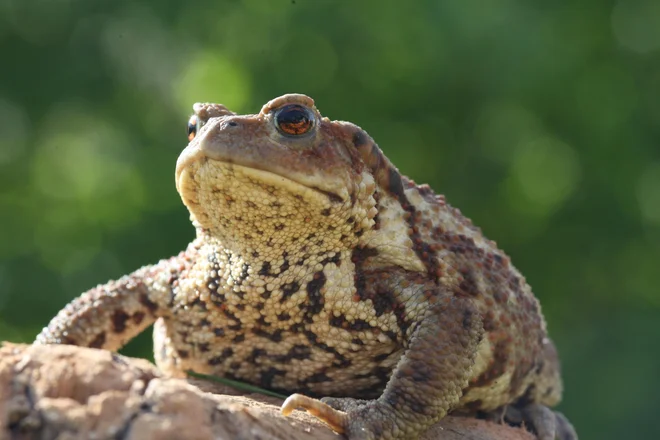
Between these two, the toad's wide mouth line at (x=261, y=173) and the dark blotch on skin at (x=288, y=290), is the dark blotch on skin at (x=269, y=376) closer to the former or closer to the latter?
the dark blotch on skin at (x=288, y=290)

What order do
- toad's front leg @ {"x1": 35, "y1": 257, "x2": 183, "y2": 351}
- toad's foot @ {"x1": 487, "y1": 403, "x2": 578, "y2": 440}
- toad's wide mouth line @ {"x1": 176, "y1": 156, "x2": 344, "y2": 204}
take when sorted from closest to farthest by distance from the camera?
toad's wide mouth line @ {"x1": 176, "y1": 156, "x2": 344, "y2": 204}, toad's front leg @ {"x1": 35, "y1": 257, "x2": 183, "y2": 351}, toad's foot @ {"x1": 487, "y1": 403, "x2": 578, "y2": 440}

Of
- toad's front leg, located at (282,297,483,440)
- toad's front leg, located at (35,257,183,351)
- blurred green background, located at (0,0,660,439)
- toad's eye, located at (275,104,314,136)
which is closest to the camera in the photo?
toad's front leg, located at (282,297,483,440)

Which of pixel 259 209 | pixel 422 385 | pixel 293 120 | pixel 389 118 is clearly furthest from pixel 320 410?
pixel 389 118

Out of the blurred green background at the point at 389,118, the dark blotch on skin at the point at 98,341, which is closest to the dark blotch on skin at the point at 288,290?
the dark blotch on skin at the point at 98,341

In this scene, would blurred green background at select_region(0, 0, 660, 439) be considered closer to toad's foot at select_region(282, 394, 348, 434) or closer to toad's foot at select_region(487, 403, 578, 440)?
toad's foot at select_region(487, 403, 578, 440)

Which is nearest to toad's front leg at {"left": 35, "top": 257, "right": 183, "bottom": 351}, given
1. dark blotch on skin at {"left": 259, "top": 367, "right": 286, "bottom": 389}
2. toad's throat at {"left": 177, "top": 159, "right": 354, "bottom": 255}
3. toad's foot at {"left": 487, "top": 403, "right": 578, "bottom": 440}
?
toad's throat at {"left": 177, "top": 159, "right": 354, "bottom": 255}

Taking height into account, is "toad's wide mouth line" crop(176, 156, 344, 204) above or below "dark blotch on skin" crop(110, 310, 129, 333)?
above

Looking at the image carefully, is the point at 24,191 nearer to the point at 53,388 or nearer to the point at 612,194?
the point at 612,194
